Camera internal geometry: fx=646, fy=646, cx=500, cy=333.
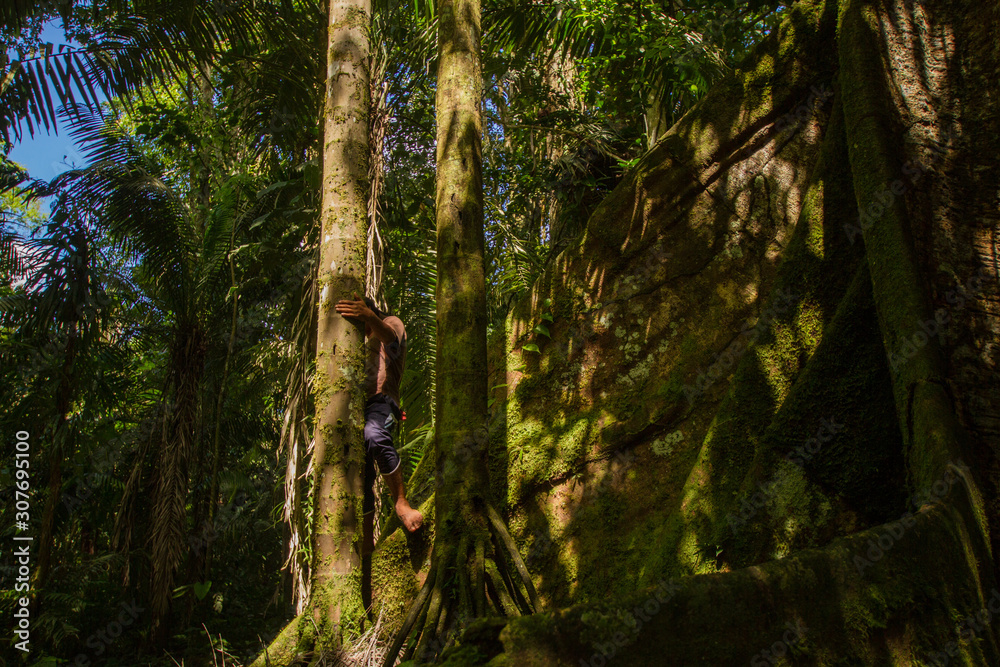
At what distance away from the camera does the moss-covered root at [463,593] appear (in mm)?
2602

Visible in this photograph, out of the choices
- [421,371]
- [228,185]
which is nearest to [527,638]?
[421,371]

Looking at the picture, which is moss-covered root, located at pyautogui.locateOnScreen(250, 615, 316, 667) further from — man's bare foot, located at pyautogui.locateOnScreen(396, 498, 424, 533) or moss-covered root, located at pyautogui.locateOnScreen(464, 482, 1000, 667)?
moss-covered root, located at pyautogui.locateOnScreen(464, 482, 1000, 667)

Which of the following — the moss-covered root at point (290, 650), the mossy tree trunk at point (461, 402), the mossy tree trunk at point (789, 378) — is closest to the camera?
the mossy tree trunk at point (789, 378)

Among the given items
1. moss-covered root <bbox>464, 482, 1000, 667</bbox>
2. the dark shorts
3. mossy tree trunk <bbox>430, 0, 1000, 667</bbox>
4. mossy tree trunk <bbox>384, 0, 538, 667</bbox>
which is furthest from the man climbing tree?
moss-covered root <bbox>464, 482, 1000, 667</bbox>

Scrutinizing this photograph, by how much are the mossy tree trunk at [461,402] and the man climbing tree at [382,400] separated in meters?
0.50

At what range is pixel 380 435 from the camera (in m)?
3.84

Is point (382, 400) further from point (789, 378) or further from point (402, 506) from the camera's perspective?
point (789, 378)

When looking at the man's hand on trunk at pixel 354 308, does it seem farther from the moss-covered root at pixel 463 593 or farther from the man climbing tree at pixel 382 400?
the moss-covered root at pixel 463 593

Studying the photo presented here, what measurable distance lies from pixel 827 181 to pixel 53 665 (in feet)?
21.1

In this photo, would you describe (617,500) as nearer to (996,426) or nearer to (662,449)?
(662,449)

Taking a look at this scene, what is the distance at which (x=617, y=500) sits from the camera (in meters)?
3.57

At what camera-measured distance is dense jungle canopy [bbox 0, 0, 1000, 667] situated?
2.01m

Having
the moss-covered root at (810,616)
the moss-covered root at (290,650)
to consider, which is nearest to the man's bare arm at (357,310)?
the moss-covered root at (290,650)

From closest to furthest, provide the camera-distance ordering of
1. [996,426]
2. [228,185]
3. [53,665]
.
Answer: [996,426] < [53,665] < [228,185]
